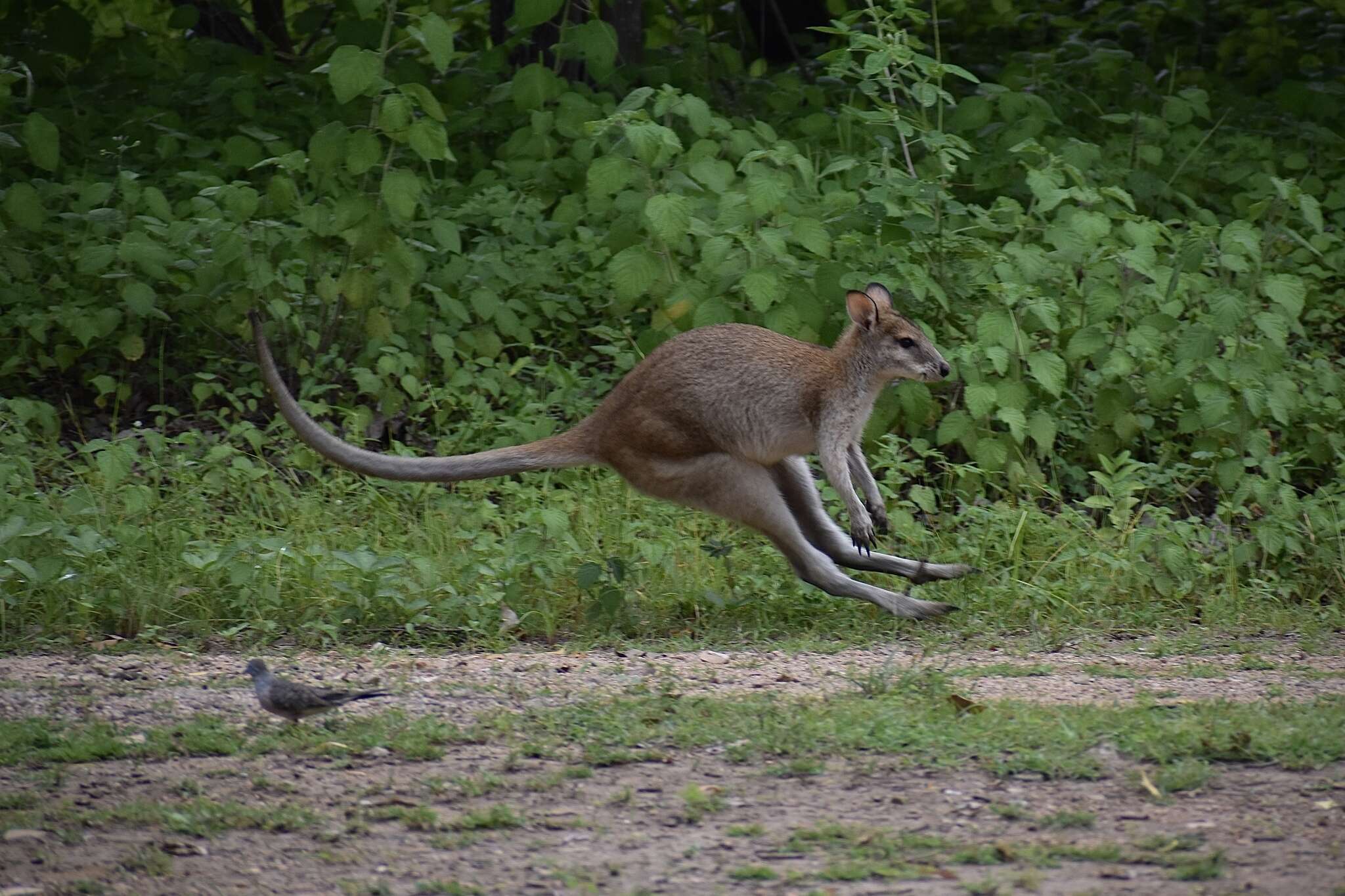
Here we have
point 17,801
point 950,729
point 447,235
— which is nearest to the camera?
point 17,801

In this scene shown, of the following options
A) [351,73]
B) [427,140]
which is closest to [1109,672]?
[427,140]

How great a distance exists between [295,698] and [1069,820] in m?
2.18

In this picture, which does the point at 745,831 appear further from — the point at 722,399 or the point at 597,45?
the point at 597,45

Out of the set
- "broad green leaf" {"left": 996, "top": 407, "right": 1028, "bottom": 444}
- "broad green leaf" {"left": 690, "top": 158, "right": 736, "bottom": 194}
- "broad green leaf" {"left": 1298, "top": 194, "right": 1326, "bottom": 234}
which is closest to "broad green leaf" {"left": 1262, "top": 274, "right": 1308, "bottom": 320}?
"broad green leaf" {"left": 1298, "top": 194, "right": 1326, "bottom": 234}

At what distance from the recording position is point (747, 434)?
241 inches

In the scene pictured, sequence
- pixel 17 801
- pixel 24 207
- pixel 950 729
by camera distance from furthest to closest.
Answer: pixel 24 207
pixel 950 729
pixel 17 801

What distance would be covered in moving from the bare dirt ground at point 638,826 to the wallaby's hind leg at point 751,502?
114cm

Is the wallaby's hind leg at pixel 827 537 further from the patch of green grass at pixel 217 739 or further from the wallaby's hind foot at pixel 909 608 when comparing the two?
the patch of green grass at pixel 217 739

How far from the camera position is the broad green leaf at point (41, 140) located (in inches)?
314

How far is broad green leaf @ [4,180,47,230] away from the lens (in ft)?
26.1

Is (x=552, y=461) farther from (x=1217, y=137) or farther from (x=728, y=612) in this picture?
(x=1217, y=137)

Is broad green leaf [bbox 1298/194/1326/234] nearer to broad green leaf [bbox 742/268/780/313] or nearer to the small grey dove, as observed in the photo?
broad green leaf [bbox 742/268/780/313]

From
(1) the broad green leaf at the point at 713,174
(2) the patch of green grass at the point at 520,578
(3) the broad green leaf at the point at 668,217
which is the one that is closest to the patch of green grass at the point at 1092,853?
(2) the patch of green grass at the point at 520,578

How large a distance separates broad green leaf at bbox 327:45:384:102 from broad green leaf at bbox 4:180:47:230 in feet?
6.20
